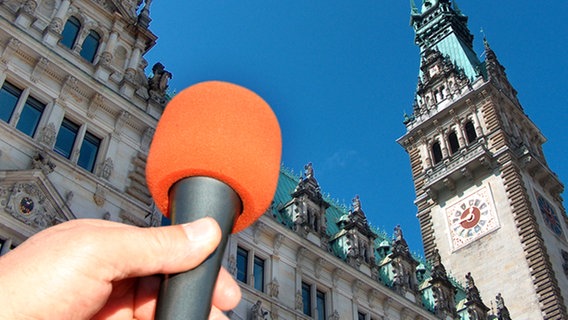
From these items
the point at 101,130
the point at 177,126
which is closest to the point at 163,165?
the point at 177,126

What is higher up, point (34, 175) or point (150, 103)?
point (150, 103)

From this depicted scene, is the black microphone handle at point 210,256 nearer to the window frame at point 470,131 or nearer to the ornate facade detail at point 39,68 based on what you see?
the ornate facade detail at point 39,68

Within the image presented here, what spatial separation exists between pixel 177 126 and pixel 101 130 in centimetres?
1486

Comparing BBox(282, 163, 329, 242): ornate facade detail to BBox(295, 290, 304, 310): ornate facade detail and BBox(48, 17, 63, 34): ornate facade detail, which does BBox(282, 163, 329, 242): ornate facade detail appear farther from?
BBox(48, 17, 63, 34): ornate facade detail

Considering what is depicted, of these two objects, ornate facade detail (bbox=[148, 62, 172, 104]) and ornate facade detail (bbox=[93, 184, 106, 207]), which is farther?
ornate facade detail (bbox=[148, 62, 172, 104])

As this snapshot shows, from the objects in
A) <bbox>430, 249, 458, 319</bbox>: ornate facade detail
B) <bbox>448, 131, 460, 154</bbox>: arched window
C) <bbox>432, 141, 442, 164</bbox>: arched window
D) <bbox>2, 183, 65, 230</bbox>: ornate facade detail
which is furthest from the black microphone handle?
<bbox>432, 141, 442, 164</bbox>: arched window

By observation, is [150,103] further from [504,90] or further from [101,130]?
[504,90]

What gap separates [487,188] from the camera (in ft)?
130

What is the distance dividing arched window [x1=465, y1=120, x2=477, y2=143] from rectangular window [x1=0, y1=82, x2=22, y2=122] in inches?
1365

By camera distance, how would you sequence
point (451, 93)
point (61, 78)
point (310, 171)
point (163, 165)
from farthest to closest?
point (451, 93)
point (310, 171)
point (61, 78)
point (163, 165)

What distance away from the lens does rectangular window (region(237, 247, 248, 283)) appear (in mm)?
18953

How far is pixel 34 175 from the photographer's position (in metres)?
13.8

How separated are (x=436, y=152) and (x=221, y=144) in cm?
4506

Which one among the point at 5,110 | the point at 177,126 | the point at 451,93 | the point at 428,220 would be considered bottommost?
the point at 177,126
